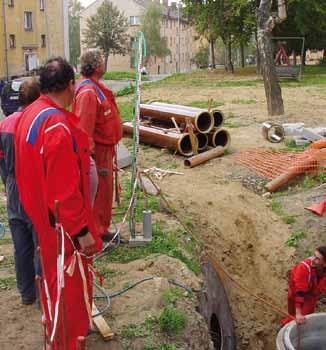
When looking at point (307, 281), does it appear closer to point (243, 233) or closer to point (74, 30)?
point (243, 233)

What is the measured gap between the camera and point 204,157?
10.7 meters

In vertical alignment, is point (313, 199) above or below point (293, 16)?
below

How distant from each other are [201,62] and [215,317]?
66533mm

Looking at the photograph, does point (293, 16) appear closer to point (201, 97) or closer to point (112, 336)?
point (201, 97)

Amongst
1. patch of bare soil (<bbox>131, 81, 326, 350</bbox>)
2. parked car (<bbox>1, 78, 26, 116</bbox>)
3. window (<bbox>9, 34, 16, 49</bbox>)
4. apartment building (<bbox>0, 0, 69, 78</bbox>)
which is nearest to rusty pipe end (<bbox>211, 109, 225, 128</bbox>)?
patch of bare soil (<bbox>131, 81, 326, 350</bbox>)

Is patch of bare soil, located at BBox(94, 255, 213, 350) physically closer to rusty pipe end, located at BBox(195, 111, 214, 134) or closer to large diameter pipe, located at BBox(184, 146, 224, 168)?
large diameter pipe, located at BBox(184, 146, 224, 168)

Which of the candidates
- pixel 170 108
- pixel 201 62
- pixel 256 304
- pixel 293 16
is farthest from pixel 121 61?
pixel 256 304

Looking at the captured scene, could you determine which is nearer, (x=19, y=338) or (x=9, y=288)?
(x=19, y=338)

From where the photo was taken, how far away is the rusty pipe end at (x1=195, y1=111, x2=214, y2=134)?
428 inches

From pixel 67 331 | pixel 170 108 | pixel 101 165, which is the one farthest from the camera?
pixel 170 108

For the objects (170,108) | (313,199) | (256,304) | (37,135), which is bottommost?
(256,304)

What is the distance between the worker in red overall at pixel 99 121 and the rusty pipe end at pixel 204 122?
463 cm

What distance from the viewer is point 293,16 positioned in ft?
108

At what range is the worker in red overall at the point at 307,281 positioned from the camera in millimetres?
6500
